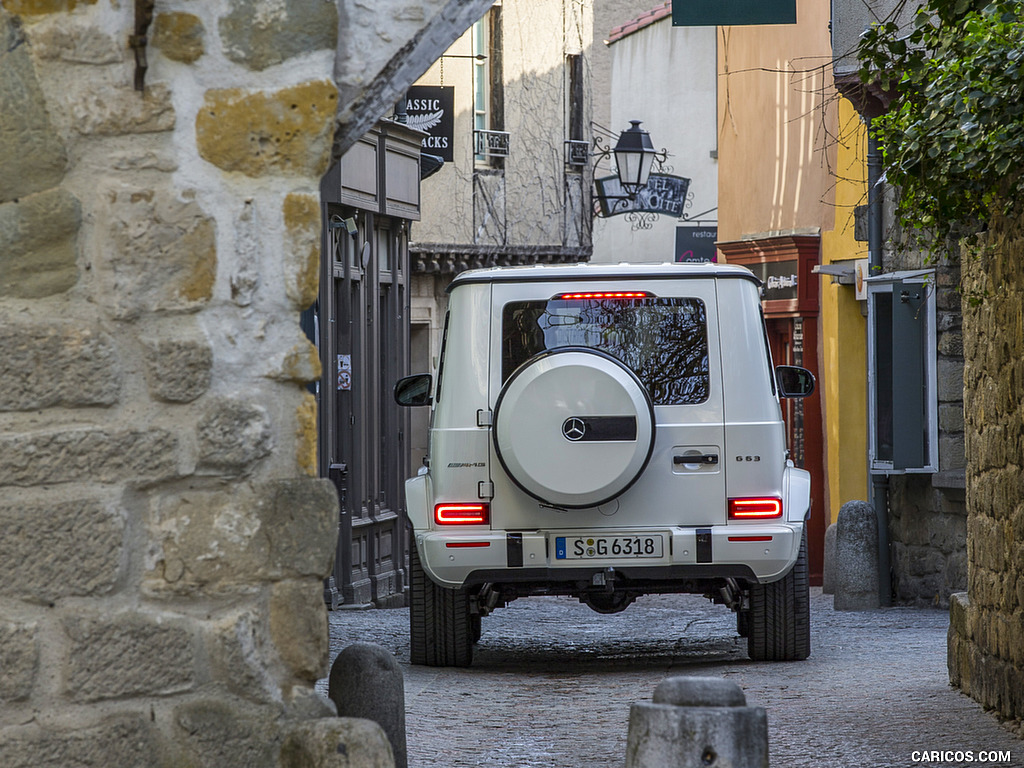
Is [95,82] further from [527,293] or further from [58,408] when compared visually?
[527,293]

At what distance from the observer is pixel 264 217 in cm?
398

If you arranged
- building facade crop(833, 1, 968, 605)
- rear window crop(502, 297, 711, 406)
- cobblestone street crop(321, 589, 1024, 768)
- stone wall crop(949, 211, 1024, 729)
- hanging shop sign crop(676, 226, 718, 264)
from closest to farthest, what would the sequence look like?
stone wall crop(949, 211, 1024, 729) < cobblestone street crop(321, 589, 1024, 768) < rear window crop(502, 297, 711, 406) < building facade crop(833, 1, 968, 605) < hanging shop sign crop(676, 226, 718, 264)

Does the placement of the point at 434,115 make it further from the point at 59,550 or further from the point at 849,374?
the point at 59,550

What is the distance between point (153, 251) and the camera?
3900 mm

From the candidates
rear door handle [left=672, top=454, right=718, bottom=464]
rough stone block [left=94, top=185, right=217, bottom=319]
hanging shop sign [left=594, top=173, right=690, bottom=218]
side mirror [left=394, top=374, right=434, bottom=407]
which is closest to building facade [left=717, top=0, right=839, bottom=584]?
hanging shop sign [left=594, top=173, right=690, bottom=218]

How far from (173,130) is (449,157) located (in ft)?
51.2

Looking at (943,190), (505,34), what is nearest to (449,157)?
(505,34)

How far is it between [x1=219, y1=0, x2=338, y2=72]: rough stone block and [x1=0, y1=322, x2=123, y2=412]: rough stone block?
2.50 feet

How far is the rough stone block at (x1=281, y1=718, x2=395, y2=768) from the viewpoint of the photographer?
12.6 ft

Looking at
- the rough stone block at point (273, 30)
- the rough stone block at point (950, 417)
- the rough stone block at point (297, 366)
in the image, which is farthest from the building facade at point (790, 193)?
the rough stone block at point (297, 366)

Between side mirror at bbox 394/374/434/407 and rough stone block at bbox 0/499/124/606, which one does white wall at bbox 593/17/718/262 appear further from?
rough stone block at bbox 0/499/124/606

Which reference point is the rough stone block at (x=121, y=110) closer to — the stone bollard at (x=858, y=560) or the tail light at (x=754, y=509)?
the tail light at (x=754, y=509)

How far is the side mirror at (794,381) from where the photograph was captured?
9.56 m

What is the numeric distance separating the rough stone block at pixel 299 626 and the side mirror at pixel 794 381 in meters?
5.90
